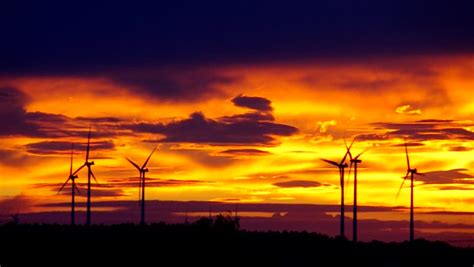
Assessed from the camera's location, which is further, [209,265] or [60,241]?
[60,241]

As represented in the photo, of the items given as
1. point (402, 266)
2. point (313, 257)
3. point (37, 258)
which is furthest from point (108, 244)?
point (402, 266)

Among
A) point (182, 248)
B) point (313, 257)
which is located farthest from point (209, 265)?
point (313, 257)

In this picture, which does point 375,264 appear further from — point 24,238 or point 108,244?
point 24,238

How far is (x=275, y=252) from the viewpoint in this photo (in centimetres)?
19750

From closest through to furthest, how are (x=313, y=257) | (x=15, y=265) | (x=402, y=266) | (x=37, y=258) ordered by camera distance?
(x=15, y=265) → (x=37, y=258) → (x=402, y=266) → (x=313, y=257)

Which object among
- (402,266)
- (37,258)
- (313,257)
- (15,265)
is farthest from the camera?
(313,257)

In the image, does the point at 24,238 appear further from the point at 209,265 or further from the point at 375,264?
the point at 375,264

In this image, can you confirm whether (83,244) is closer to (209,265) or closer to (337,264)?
(209,265)

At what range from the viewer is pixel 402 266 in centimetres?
18488

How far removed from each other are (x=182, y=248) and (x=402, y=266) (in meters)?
35.4

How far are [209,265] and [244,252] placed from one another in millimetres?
14447

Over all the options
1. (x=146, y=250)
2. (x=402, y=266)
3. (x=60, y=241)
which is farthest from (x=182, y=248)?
(x=402, y=266)

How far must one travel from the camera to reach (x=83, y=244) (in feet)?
626

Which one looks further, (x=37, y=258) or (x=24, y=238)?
(x=24, y=238)
